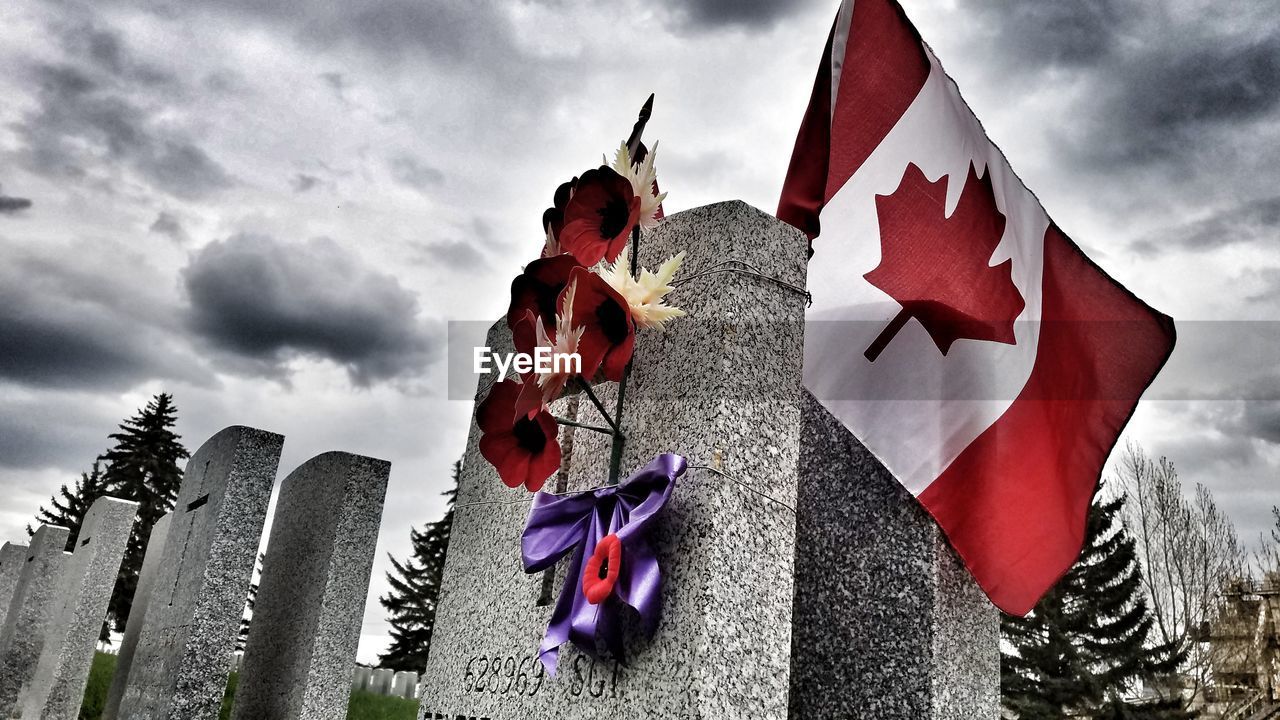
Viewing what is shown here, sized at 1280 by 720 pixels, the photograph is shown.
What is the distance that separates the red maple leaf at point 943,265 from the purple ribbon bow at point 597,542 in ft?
4.41

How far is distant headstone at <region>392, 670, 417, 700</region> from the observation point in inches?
574

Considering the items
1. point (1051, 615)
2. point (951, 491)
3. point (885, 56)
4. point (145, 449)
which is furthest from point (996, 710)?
point (145, 449)

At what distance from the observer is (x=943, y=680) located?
110 inches

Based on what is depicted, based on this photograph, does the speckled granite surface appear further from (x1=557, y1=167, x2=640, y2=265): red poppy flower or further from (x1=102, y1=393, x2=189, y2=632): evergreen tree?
(x1=102, y1=393, x2=189, y2=632): evergreen tree

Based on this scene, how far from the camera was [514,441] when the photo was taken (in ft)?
8.36

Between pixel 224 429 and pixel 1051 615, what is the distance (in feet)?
45.1

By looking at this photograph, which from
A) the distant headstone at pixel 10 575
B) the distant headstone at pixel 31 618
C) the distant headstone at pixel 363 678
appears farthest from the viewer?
the distant headstone at pixel 363 678

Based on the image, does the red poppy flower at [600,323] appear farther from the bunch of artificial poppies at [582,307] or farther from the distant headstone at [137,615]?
the distant headstone at [137,615]

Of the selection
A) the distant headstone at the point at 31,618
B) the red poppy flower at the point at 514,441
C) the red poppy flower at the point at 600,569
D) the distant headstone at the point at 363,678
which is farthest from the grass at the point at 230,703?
the red poppy flower at the point at 600,569

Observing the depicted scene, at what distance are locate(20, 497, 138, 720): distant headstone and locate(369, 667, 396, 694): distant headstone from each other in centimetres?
702

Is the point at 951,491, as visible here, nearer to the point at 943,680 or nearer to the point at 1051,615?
the point at 943,680

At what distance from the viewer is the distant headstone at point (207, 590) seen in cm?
446

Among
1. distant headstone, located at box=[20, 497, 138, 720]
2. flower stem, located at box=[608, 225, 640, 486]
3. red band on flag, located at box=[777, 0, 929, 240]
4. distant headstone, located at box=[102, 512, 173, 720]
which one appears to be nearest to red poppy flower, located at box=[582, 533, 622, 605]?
flower stem, located at box=[608, 225, 640, 486]

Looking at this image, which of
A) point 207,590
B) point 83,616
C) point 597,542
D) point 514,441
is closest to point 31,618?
point 83,616
